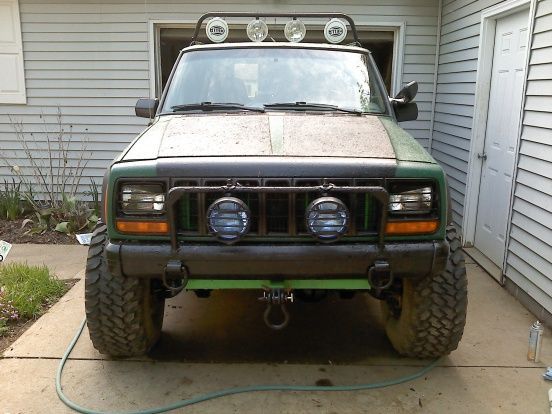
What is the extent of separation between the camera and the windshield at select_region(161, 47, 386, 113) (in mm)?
3656

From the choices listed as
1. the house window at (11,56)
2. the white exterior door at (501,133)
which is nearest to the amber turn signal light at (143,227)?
the white exterior door at (501,133)

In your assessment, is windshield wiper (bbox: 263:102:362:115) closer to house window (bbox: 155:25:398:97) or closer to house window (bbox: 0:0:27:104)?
house window (bbox: 155:25:398:97)

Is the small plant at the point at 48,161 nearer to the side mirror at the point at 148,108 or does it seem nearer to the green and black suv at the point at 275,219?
the side mirror at the point at 148,108

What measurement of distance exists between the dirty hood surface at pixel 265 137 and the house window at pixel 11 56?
15.5 feet

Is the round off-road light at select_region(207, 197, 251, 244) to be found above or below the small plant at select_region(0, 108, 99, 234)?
above

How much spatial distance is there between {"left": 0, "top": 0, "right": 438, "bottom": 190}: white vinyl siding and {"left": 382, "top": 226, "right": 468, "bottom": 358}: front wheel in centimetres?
437

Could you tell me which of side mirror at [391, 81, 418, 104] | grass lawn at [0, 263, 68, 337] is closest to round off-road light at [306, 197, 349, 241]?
side mirror at [391, 81, 418, 104]

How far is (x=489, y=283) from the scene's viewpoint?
16.0 ft

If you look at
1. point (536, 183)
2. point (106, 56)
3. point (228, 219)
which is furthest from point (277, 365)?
point (106, 56)

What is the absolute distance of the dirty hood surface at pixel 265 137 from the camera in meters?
2.78

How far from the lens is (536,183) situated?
4223 millimetres

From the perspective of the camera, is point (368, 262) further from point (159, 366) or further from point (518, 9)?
point (518, 9)

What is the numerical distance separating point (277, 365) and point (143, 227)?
4.34ft

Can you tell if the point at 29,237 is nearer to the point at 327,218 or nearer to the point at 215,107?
the point at 215,107
